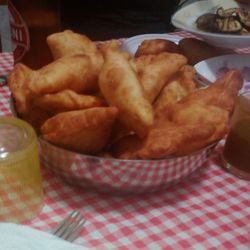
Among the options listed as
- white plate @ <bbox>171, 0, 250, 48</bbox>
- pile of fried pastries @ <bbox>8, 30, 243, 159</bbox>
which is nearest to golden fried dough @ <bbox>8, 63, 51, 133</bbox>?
pile of fried pastries @ <bbox>8, 30, 243, 159</bbox>

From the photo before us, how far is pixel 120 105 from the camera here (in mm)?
542

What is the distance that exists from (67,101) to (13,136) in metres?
0.08

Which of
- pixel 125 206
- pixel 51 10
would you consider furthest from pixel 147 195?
pixel 51 10

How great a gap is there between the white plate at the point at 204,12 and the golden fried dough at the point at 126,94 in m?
0.43

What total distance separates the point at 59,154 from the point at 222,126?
218 millimetres

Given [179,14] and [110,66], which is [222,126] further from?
[179,14]

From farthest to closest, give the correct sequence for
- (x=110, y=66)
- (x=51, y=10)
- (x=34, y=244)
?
1. (x=51, y=10)
2. (x=110, y=66)
3. (x=34, y=244)

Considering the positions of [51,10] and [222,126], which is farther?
[51,10]

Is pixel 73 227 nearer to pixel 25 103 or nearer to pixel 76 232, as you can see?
pixel 76 232

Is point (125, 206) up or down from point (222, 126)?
down

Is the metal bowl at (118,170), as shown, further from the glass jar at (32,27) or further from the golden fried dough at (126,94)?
the glass jar at (32,27)

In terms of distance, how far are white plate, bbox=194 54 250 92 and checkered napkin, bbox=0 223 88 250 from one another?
1.64 feet

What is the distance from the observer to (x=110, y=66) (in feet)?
1.89

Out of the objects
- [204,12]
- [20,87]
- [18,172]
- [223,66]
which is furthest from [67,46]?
[204,12]
